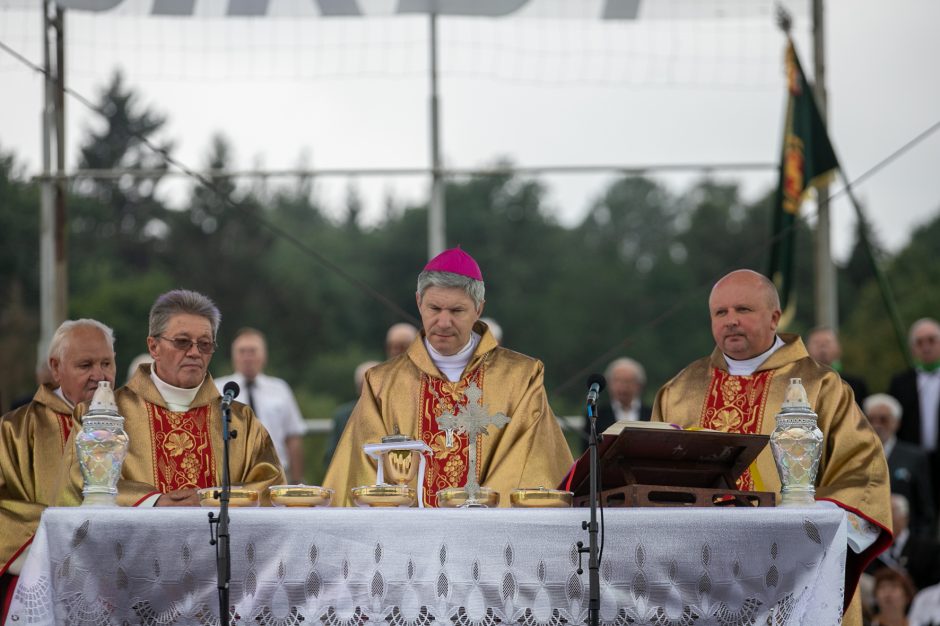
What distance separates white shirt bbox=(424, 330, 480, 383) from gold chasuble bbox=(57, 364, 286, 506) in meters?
0.85

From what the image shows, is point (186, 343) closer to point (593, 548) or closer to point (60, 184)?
point (593, 548)

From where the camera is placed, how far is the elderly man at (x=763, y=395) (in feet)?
21.1

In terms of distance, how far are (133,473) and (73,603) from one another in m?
1.43

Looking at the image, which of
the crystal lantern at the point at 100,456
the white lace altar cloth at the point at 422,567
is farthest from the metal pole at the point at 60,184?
the white lace altar cloth at the point at 422,567

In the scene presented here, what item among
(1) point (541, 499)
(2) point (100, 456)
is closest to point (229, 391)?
(2) point (100, 456)

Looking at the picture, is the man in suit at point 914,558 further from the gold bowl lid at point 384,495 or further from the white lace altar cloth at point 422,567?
the gold bowl lid at point 384,495

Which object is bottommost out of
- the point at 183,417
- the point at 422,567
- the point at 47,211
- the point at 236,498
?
the point at 422,567

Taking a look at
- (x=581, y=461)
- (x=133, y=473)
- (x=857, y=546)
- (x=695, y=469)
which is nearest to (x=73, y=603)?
(x=133, y=473)

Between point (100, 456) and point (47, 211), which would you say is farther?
point (47, 211)

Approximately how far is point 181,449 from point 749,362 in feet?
8.80

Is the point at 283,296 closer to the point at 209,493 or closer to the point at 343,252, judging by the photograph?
the point at 343,252

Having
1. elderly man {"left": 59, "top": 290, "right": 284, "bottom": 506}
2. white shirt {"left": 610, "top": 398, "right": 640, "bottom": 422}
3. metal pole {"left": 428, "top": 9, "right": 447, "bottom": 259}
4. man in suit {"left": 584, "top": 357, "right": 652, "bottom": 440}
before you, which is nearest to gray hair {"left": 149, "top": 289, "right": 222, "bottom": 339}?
elderly man {"left": 59, "top": 290, "right": 284, "bottom": 506}

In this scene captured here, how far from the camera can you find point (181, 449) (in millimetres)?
6996

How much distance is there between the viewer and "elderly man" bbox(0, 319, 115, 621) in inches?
269
